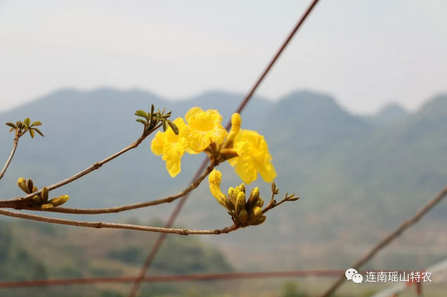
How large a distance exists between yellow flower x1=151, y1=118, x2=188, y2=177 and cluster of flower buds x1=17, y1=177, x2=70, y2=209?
0.34ft

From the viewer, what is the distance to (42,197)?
0.79 feet

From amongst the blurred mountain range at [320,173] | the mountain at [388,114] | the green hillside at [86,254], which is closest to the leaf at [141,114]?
the green hillside at [86,254]

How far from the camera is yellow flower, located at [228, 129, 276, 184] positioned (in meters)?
0.35

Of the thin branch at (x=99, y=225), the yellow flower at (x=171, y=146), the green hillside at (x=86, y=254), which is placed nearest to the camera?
the thin branch at (x=99, y=225)

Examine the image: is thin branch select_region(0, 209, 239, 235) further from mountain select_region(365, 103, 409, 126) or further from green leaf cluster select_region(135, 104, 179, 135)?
mountain select_region(365, 103, 409, 126)

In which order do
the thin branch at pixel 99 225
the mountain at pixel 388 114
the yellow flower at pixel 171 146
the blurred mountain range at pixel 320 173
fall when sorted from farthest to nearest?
the mountain at pixel 388 114, the blurred mountain range at pixel 320 173, the yellow flower at pixel 171 146, the thin branch at pixel 99 225

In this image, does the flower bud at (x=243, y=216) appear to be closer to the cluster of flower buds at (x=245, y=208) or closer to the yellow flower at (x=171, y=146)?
the cluster of flower buds at (x=245, y=208)

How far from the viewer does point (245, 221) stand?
0.82ft

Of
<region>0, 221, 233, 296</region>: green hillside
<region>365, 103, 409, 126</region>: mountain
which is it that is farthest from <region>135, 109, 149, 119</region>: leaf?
<region>365, 103, 409, 126</region>: mountain

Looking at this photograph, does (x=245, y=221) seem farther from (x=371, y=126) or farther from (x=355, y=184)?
(x=371, y=126)

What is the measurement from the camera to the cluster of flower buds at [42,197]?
24 cm

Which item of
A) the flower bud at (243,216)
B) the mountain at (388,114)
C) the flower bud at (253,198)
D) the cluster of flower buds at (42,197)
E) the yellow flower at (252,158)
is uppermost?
the cluster of flower buds at (42,197)

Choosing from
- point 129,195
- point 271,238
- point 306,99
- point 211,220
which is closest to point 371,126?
point 306,99

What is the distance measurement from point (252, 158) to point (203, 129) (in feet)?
0.13
